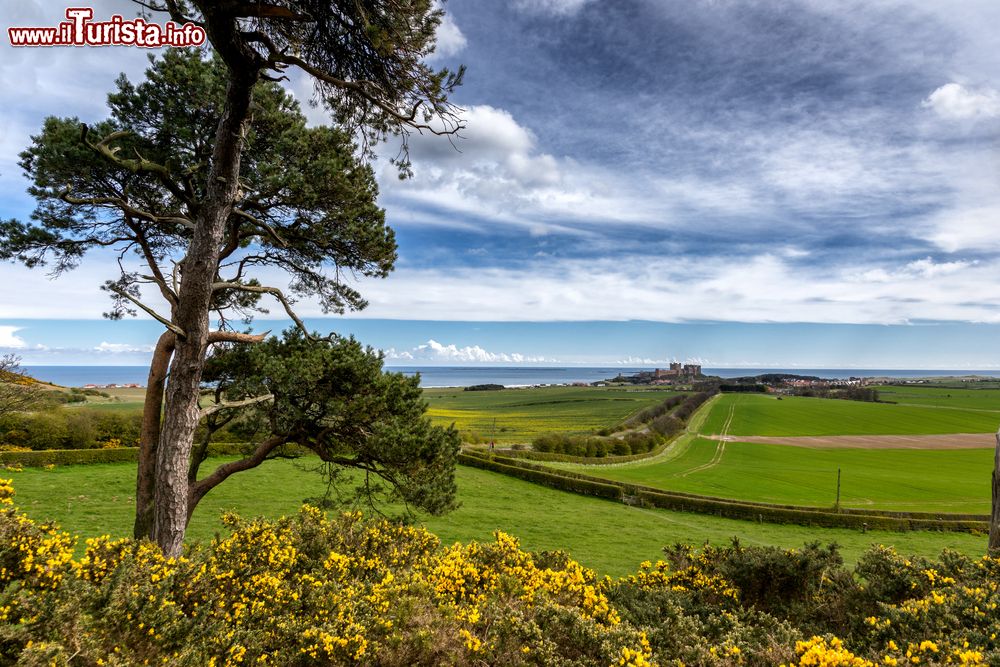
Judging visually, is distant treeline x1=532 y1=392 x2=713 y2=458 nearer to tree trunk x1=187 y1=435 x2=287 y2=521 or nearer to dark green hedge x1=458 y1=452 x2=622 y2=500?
dark green hedge x1=458 y1=452 x2=622 y2=500

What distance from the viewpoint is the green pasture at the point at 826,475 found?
34.6 metres

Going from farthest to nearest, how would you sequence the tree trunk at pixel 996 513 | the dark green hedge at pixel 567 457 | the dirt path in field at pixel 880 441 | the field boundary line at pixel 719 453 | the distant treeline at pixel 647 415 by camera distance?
the distant treeline at pixel 647 415 < the dirt path in field at pixel 880 441 < the field boundary line at pixel 719 453 < the dark green hedge at pixel 567 457 < the tree trunk at pixel 996 513

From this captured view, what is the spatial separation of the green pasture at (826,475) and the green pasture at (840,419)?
1617cm

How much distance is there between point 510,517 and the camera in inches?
878

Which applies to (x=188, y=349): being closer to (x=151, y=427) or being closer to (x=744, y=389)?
(x=151, y=427)

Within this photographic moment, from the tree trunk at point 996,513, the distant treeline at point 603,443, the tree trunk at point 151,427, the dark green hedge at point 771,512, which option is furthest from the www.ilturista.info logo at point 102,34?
the distant treeline at point 603,443

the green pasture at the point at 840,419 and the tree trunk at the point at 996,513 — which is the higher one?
the tree trunk at the point at 996,513

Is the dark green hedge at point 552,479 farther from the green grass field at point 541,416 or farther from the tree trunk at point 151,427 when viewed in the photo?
the tree trunk at point 151,427

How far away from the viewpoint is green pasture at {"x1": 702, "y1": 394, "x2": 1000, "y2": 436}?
75.1m

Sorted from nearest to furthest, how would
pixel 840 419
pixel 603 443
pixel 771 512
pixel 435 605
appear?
pixel 435 605 < pixel 771 512 < pixel 603 443 < pixel 840 419

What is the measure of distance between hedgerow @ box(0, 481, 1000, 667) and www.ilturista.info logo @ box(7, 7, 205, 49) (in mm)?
5939

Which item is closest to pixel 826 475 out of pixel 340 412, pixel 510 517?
pixel 510 517

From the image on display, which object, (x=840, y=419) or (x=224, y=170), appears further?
(x=840, y=419)

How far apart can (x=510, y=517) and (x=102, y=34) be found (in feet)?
72.1
